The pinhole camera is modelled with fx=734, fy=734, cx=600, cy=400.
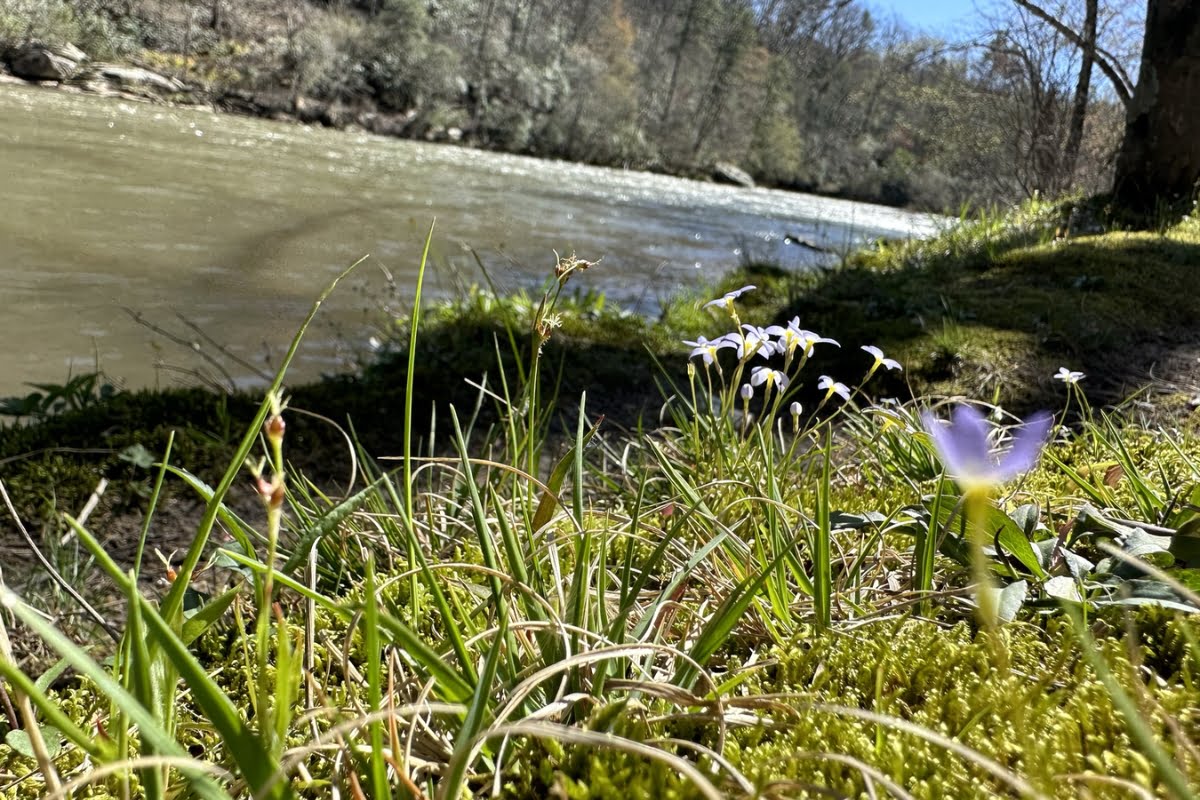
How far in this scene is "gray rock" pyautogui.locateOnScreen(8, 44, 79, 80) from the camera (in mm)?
21625

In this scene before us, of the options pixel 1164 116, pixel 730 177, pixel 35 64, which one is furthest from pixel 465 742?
pixel 730 177

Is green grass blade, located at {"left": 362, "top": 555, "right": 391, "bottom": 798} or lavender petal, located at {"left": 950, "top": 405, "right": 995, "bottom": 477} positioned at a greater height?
lavender petal, located at {"left": 950, "top": 405, "right": 995, "bottom": 477}

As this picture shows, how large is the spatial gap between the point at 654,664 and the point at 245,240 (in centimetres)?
733

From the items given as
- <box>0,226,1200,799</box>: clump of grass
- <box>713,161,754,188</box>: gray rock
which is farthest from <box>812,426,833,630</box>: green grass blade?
<box>713,161,754,188</box>: gray rock

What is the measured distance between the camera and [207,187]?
966cm

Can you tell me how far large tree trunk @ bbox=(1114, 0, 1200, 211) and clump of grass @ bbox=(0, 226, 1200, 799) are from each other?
6.31 meters

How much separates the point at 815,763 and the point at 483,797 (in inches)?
12.9

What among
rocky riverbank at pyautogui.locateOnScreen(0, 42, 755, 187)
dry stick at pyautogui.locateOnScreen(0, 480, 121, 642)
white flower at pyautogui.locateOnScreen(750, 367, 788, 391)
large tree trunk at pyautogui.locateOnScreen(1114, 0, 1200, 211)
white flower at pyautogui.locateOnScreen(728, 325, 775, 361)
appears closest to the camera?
dry stick at pyautogui.locateOnScreen(0, 480, 121, 642)

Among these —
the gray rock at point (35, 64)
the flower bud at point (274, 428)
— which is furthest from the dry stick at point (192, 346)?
the gray rock at point (35, 64)

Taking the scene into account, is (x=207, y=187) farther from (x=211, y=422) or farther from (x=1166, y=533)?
(x=1166, y=533)

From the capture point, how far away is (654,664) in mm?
993

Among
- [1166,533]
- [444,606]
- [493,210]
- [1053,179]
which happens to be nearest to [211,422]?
[444,606]

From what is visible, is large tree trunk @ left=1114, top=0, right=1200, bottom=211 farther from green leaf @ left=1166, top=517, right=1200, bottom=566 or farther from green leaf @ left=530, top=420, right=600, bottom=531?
green leaf @ left=530, top=420, right=600, bottom=531

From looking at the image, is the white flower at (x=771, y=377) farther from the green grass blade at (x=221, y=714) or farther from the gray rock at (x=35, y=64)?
the gray rock at (x=35, y=64)
